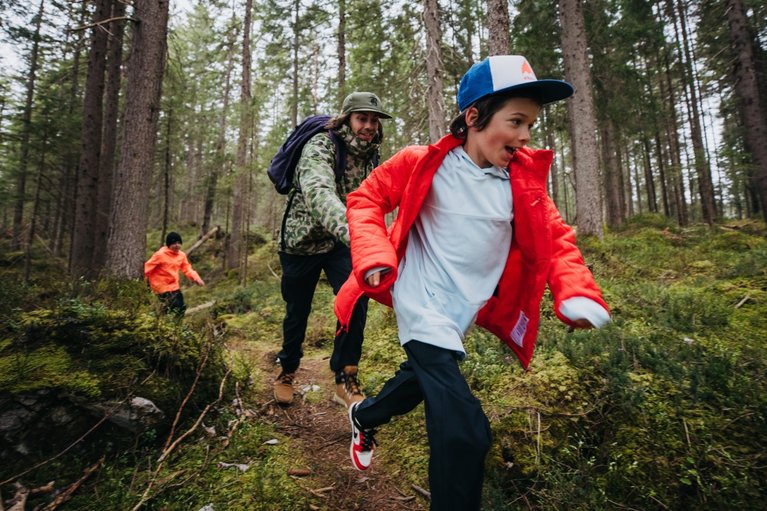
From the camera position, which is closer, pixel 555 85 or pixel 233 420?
pixel 555 85

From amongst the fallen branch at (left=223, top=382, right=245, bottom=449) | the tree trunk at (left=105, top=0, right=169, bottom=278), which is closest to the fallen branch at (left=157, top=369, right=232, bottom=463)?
the fallen branch at (left=223, top=382, right=245, bottom=449)

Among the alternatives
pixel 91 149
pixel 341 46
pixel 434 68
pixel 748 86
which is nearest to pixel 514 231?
pixel 434 68

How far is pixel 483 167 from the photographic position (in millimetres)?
2303

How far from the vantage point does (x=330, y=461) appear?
319 cm

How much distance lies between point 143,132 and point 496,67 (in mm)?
7930

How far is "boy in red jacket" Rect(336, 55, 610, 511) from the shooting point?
1.92 m

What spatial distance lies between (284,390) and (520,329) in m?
2.82

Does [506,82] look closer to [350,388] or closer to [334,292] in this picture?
[334,292]

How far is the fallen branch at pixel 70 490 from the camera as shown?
2268mm

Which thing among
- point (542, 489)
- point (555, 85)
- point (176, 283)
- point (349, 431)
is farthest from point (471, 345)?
point (176, 283)

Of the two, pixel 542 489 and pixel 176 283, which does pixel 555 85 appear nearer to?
pixel 542 489

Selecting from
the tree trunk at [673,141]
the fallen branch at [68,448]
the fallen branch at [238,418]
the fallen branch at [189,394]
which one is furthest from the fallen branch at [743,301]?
the tree trunk at [673,141]

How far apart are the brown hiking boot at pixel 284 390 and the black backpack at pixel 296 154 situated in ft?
6.80

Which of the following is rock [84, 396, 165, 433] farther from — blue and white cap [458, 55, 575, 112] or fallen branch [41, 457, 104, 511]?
blue and white cap [458, 55, 575, 112]
